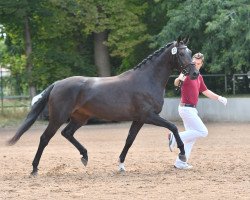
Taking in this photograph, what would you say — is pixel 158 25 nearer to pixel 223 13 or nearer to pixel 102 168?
pixel 223 13

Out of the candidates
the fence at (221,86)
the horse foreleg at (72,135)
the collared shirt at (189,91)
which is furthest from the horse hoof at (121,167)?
the fence at (221,86)

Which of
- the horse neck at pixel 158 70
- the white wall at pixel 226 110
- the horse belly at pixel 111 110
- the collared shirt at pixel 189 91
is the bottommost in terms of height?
the white wall at pixel 226 110

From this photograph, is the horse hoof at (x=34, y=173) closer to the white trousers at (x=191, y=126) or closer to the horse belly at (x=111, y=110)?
the horse belly at (x=111, y=110)

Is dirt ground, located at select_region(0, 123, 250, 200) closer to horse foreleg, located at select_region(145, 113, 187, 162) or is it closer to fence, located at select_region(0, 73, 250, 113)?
horse foreleg, located at select_region(145, 113, 187, 162)

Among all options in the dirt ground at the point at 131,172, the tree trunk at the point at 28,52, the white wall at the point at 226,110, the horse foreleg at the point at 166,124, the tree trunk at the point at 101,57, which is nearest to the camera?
the dirt ground at the point at 131,172

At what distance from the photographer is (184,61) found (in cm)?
1101

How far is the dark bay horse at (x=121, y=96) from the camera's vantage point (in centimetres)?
1097

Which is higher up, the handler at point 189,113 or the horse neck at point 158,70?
the horse neck at point 158,70

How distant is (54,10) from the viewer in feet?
85.4

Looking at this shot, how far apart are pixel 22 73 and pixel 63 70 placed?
2079mm

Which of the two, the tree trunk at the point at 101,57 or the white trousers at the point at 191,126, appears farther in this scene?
the tree trunk at the point at 101,57

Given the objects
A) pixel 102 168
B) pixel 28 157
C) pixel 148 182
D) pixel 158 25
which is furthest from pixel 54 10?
pixel 148 182

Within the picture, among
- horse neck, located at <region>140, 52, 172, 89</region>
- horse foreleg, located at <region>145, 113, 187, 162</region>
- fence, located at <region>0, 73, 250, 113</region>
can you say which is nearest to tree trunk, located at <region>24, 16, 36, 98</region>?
fence, located at <region>0, 73, 250, 113</region>

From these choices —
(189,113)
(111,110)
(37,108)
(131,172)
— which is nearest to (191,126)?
(189,113)
